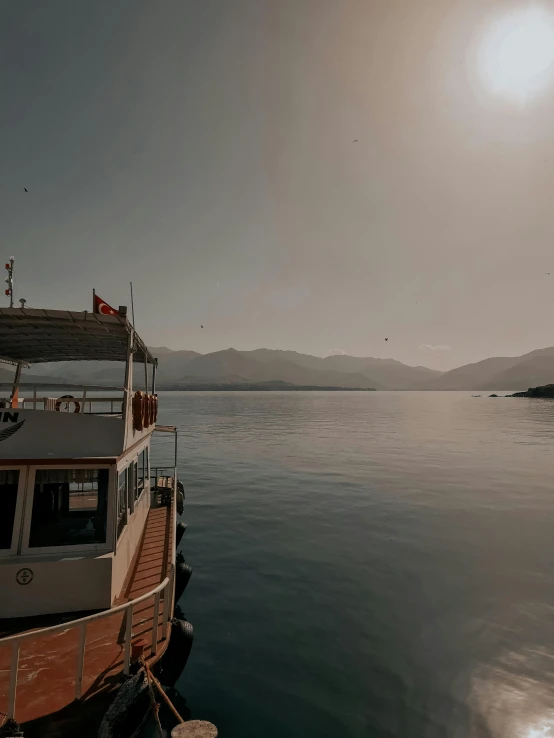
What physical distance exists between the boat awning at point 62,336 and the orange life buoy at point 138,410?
64.0 inches

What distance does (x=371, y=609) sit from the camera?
14.1 meters

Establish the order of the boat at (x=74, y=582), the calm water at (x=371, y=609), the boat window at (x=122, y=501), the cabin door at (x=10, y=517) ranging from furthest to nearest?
the boat window at (x=122, y=501)
the calm water at (x=371, y=609)
the cabin door at (x=10, y=517)
the boat at (x=74, y=582)

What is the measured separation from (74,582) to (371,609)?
382 inches

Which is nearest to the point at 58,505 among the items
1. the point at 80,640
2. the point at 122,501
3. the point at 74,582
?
the point at 122,501

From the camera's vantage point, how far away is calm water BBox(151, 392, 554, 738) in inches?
383

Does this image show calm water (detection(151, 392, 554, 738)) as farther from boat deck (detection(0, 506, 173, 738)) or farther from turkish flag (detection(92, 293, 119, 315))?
turkish flag (detection(92, 293, 119, 315))

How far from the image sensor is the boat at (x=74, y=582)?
632 centimetres

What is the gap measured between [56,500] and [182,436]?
183ft

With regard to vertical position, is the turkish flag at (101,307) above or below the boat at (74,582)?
above

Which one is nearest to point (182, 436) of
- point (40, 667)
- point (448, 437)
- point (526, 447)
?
point (448, 437)

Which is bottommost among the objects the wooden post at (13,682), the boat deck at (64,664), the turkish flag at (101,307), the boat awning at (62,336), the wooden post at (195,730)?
the wooden post at (195,730)

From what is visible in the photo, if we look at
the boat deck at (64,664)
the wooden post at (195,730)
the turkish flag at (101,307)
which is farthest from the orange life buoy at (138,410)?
the wooden post at (195,730)

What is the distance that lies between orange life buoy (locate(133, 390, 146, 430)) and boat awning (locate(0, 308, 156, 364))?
1626 mm

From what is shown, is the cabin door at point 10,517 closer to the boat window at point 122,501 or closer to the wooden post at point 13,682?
Result: the boat window at point 122,501
